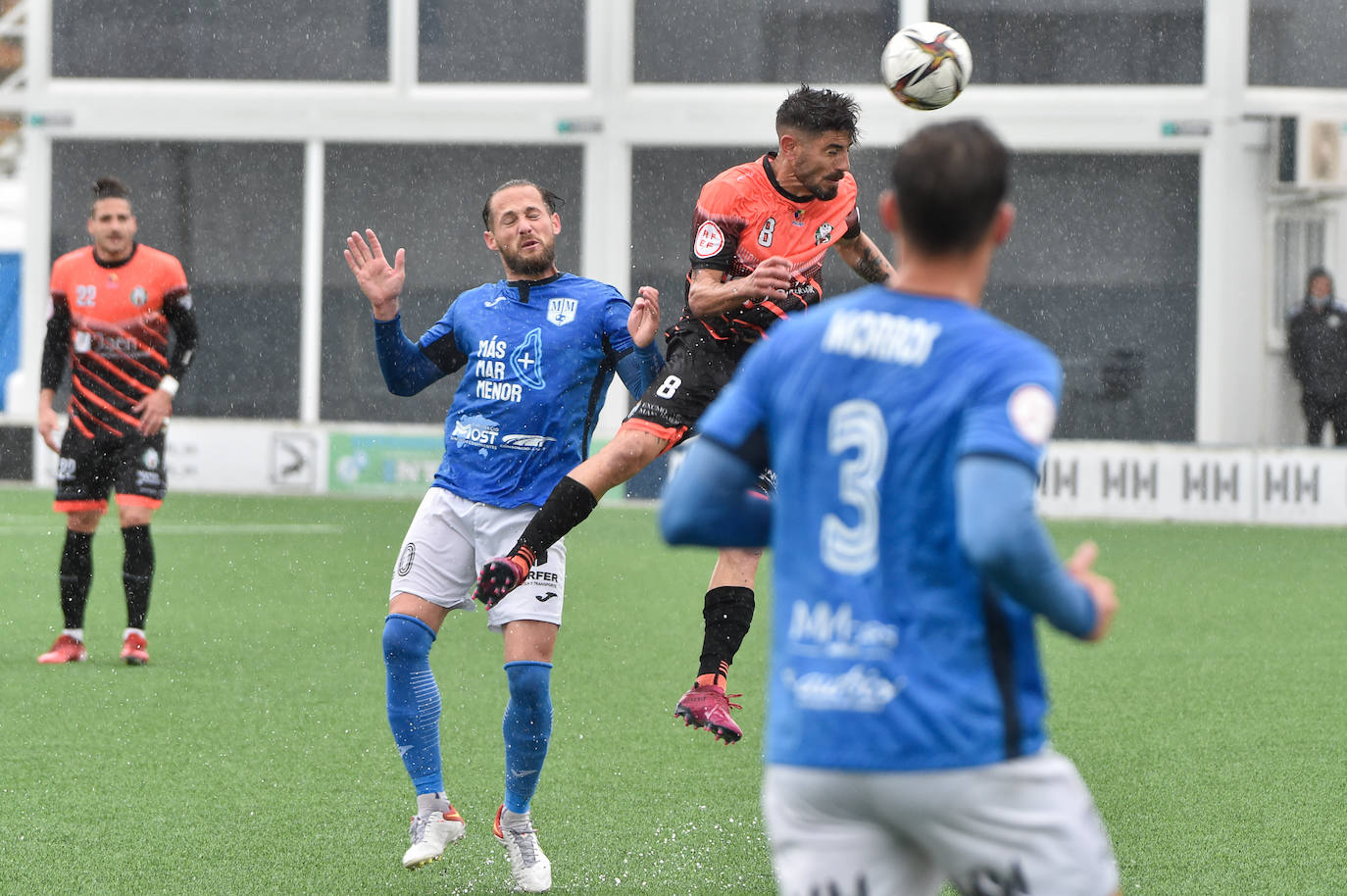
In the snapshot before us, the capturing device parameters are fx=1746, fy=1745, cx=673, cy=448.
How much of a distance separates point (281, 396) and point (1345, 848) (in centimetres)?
1912

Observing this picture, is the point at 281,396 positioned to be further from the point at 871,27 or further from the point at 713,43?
the point at 871,27

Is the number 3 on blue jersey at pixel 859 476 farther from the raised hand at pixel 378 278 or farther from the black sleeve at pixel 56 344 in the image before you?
the black sleeve at pixel 56 344

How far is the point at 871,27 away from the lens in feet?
72.8

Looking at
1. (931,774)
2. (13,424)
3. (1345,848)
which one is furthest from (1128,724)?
(13,424)

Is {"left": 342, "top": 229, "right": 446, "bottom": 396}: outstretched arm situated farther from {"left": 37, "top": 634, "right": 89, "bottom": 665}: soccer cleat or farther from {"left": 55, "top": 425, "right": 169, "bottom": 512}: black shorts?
{"left": 37, "top": 634, "right": 89, "bottom": 665}: soccer cleat

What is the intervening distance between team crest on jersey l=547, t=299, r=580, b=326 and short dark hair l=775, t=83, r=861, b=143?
0.90 meters

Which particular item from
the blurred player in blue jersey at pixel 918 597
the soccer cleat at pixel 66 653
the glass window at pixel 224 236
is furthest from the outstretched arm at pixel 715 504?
the glass window at pixel 224 236

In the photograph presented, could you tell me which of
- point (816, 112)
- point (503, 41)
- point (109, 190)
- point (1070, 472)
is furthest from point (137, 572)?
point (503, 41)

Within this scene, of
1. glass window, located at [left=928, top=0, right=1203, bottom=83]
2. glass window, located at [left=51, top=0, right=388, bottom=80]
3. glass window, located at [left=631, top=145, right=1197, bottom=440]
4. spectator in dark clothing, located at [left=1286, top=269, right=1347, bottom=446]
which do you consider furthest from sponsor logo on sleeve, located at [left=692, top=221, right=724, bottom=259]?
glass window, located at [left=51, top=0, right=388, bottom=80]

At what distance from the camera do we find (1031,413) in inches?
93.9

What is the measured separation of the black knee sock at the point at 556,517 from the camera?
5.11 meters

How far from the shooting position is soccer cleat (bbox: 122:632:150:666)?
8797 millimetres

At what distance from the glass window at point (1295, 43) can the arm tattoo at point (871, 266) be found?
55.7 ft

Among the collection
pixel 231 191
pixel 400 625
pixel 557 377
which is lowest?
pixel 400 625
